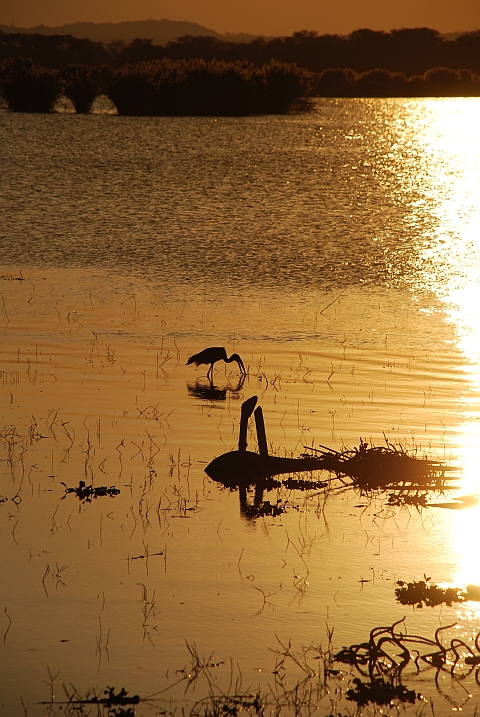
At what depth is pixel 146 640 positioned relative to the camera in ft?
22.6

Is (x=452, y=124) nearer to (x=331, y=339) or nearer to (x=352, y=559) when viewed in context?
(x=331, y=339)

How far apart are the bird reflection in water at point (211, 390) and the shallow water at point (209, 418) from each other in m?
0.09

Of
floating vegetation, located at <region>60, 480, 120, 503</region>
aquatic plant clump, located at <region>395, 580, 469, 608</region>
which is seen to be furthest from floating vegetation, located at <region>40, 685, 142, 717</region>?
floating vegetation, located at <region>60, 480, 120, 503</region>

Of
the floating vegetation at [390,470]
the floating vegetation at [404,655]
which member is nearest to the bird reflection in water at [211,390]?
the floating vegetation at [390,470]

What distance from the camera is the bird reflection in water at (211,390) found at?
13445 mm

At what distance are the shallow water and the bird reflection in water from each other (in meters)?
0.09

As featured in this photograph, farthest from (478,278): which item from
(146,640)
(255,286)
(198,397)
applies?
(146,640)

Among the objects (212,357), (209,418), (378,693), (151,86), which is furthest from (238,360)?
(151,86)

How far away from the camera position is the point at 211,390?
13.8 metres

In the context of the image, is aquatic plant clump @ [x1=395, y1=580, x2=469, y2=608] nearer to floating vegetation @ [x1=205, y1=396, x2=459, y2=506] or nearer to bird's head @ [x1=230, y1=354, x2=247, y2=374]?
floating vegetation @ [x1=205, y1=396, x2=459, y2=506]

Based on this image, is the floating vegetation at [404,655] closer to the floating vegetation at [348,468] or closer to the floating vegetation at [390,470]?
the floating vegetation at [348,468]

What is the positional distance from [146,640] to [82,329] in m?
10.9

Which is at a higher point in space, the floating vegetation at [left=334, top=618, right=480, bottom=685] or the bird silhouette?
the floating vegetation at [left=334, top=618, right=480, bottom=685]

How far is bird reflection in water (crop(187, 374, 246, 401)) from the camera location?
44.1 ft
